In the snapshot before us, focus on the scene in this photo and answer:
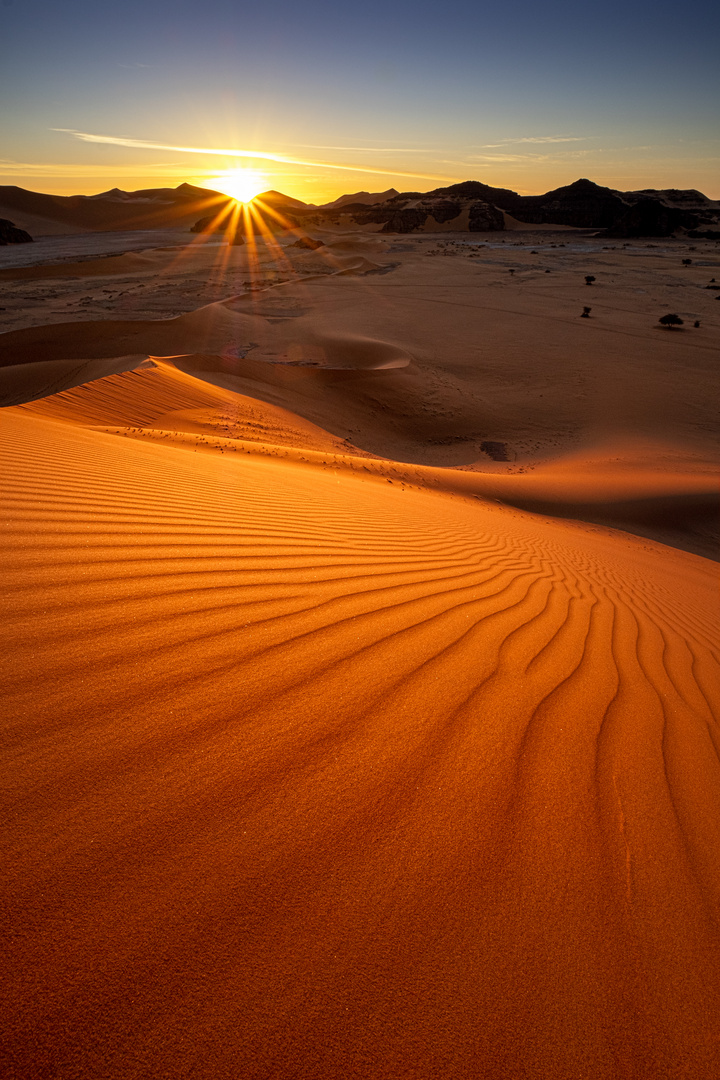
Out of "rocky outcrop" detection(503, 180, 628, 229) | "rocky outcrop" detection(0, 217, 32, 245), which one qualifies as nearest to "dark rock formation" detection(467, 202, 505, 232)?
"rocky outcrop" detection(503, 180, 628, 229)

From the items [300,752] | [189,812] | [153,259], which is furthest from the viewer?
[153,259]

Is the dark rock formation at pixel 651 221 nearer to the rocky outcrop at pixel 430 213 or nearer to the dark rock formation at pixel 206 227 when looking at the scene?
the rocky outcrop at pixel 430 213

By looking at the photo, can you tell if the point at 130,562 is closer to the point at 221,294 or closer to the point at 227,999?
the point at 227,999

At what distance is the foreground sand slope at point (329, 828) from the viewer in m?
1.06

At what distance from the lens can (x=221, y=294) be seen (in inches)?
1135

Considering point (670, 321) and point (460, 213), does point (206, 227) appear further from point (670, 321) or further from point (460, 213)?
point (670, 321)

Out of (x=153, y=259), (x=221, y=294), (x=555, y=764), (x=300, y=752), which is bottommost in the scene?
(x=555, y=764)

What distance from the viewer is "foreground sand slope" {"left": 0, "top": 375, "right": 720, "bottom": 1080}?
106cm

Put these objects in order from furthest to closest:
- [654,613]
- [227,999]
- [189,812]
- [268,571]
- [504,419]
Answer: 1. [504,419]
2. [654,613]
3. [268,571]
4. [189,812]
5. [227,999]

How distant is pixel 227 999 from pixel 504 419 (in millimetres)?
13832

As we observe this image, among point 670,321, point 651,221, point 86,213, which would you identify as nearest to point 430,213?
point 651,221

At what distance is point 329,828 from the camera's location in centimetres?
145

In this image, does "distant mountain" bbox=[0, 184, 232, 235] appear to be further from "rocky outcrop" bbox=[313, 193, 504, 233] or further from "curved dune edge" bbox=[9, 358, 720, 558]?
"curved dune edge" bbox=[9, 358, 720, 558]

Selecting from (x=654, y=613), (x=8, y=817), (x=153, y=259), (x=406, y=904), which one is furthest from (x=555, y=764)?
(x=153, y=259)
